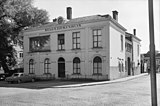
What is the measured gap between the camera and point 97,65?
28.7 metres

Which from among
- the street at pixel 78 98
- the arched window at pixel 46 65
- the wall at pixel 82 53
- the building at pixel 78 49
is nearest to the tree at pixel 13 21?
the building at pixel 78 49

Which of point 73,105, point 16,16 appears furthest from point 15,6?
point 73,105

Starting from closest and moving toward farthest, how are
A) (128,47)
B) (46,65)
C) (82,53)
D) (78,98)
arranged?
(78,98), (82,53), (46,65), (128,47)

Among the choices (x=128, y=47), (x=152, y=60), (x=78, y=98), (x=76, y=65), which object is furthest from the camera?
(x=128, y=47)

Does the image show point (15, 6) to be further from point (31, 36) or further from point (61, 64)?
point (61, 64)

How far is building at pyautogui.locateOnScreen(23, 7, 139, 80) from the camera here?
28453 millimetres

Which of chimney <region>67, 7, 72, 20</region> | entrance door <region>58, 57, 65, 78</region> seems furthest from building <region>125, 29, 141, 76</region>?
entrance door <region>58, 57, 65, 78</region>

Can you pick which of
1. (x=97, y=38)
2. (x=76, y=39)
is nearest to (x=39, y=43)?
(x=76, y=39)

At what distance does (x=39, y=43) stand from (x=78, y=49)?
7.57 meters

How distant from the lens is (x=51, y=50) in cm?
3247

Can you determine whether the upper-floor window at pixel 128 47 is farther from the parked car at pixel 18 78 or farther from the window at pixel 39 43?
the parked car at pixel 18 78

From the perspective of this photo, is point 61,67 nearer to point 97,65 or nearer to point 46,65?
point 46,65

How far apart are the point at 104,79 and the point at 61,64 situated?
7.24 m

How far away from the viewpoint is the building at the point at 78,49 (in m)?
28.5
